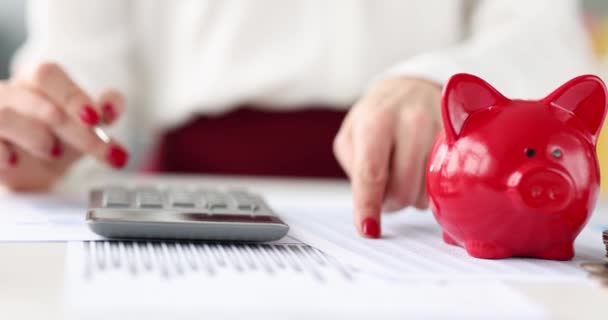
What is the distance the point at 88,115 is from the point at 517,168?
1.31 ft

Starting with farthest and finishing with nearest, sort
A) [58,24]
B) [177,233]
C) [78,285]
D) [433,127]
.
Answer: [58,24] → [433,127] → [177,233] → [78,285]

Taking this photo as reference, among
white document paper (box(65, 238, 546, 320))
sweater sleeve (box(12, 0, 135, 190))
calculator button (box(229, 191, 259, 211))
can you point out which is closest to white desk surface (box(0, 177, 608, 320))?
white document paper (box(65, 238, 546, 320))

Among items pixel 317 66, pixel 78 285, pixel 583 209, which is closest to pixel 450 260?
pixel 583 209

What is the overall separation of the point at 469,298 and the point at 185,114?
761mm

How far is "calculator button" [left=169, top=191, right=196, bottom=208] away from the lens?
1.51 feet

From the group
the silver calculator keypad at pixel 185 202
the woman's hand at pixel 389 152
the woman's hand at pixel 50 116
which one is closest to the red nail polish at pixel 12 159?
the woman's hand at pixel 50 116

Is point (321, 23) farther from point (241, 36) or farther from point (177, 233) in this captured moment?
point (177, 233)

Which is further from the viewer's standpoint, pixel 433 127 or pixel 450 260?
pixel 433 127

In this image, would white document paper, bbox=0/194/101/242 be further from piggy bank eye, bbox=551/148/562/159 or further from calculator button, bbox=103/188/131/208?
piggy bank eye, bbox=551/148/562/159

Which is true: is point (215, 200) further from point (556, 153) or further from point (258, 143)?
point (258, 143)

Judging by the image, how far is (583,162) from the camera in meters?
0.38

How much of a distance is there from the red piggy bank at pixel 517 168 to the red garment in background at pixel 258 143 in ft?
1.98

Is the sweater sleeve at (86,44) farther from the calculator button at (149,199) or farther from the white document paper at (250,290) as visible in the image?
the white document paper at (250,290)

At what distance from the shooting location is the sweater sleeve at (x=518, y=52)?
0.65m
